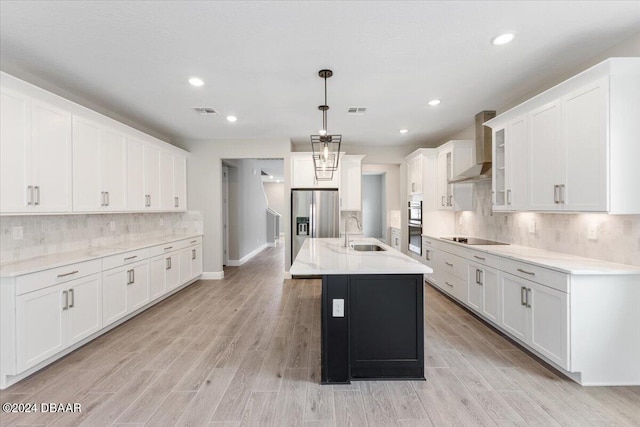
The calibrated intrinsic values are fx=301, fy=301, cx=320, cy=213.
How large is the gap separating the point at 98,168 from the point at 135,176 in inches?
27.4

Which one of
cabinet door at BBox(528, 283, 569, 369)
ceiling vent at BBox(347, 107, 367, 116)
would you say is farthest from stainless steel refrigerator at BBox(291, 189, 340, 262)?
cabinet door at BBox(528, 283, 569, 369)

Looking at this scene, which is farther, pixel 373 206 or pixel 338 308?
pixel 373 206

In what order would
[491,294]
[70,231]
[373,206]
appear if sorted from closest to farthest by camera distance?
[491,294] → [70,231] → [373,206]

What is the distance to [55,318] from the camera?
256cm

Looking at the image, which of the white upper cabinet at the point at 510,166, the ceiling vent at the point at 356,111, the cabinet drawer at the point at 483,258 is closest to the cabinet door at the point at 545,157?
the white upper cabinet at the point at 510,166

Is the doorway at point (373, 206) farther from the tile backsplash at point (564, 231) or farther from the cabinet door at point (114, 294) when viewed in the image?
the cabinet door at point (114, 294)

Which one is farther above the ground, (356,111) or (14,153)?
(356,111)

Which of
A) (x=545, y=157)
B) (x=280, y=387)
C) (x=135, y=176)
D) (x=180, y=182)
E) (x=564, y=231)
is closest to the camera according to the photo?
(x=280, y=387)

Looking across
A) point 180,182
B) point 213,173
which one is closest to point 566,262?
point 213,173

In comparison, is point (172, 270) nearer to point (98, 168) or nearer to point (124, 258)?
point (124, 258)

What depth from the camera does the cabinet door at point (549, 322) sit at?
7.55 ft

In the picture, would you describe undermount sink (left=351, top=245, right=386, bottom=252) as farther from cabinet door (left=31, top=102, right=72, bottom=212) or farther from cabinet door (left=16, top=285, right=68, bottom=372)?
cabinet door (left=31, top=102, right=72, bottom=212)

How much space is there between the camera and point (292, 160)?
226 inches

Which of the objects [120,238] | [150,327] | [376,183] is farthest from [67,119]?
[376,183]
